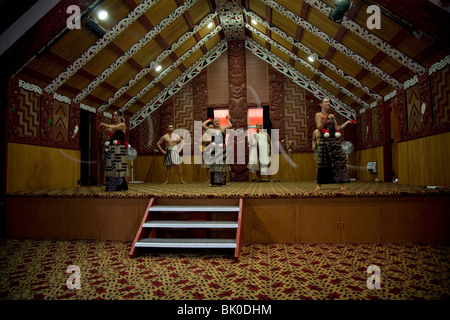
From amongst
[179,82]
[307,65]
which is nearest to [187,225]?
[307,65]

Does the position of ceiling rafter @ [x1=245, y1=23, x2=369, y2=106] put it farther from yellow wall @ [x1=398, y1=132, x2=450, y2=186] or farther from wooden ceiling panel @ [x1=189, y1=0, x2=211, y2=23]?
yellow wall @ [x1=398, y1=132, x2=450, y2=186]

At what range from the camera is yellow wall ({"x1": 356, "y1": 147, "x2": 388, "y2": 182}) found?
690 centimetres

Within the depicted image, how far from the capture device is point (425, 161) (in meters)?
5.06

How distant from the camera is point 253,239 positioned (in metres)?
3.66

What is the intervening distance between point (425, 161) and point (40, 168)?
7.92 metres

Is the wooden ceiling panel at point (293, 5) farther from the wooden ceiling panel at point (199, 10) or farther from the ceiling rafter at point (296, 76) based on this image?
the ceiling rafter at point (296, 76)

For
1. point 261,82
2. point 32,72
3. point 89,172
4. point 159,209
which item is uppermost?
point 261,82

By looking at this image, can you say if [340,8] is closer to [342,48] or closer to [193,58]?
[342,48]

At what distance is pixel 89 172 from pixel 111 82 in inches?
104

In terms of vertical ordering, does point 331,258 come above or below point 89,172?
below

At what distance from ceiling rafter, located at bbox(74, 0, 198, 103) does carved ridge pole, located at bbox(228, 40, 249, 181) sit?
Answer: 287 cm
